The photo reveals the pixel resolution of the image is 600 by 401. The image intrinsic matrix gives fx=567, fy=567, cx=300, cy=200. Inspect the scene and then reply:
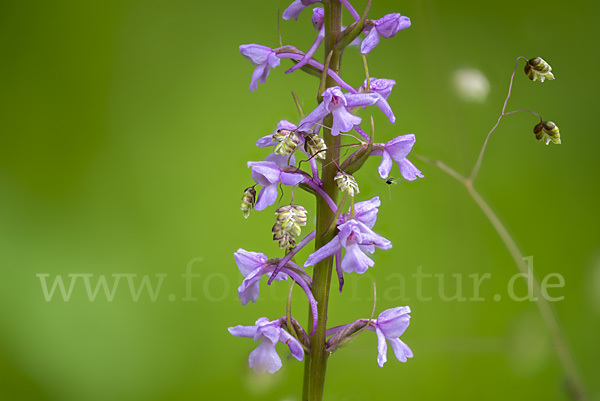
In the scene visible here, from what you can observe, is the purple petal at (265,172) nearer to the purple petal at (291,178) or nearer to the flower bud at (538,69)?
the purple petal at (291,178)

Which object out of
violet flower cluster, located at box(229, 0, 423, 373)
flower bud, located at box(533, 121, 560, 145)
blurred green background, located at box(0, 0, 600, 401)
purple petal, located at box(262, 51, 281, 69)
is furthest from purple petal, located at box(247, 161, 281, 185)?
blurred green background, located at box(0, 0, 600, 401)

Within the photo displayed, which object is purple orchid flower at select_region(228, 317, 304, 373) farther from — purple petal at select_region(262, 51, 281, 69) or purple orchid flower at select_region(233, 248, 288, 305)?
purple petal at select_region(262, 51, 281, 69)

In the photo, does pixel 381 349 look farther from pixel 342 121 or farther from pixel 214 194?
pixel 214 194

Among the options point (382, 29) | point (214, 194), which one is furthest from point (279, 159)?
point (214, 194)

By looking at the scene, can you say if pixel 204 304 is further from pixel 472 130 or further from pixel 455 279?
pixel 472 130

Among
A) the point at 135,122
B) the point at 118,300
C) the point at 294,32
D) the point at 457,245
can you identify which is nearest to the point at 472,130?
the point at 457,245

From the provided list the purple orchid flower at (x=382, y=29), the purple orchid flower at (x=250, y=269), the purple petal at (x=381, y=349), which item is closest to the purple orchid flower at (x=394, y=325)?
the purple petal at (x=381, y=349)
